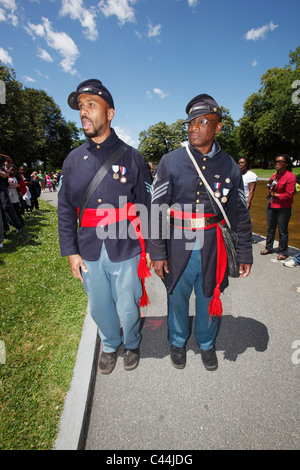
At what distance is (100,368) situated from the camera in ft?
8.32

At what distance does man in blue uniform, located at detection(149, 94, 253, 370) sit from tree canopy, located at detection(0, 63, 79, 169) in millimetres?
32588

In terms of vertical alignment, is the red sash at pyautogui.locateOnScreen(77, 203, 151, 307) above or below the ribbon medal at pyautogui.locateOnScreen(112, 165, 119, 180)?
below

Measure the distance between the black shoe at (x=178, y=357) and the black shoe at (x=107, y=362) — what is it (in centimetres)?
68

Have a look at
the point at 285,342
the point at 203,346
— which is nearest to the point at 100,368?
the point at 203,346

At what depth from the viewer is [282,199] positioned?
5012 mm

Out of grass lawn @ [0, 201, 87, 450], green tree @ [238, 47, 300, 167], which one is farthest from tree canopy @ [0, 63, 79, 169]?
green tree @ [238, 47, 300, 167]

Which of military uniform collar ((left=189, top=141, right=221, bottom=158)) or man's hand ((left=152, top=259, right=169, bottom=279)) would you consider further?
man's hand ((left=152, top=259, right=169, bottom=279))

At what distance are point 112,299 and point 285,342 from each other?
7.61 feet

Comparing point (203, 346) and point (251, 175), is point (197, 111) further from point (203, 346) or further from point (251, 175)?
point (251, 175)

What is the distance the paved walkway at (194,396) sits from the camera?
1.88 metres

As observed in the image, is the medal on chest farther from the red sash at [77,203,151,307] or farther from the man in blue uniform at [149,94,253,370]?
the man in blue uniform at [149,94,253,370]

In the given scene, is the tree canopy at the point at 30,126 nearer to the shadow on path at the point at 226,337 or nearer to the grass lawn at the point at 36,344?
the grass lawn at the point at 36,344

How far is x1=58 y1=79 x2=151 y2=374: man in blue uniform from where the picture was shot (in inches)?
81.5
